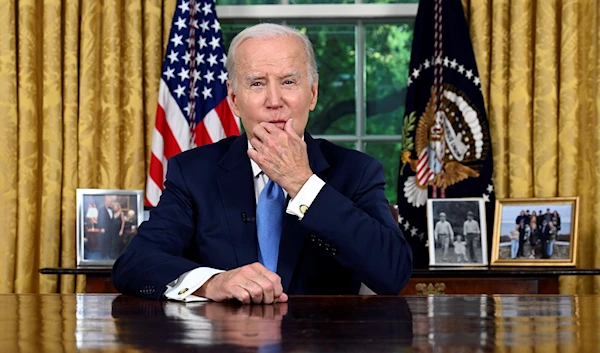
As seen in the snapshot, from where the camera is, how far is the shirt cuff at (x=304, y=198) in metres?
2.07

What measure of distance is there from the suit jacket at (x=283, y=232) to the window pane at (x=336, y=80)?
208cm

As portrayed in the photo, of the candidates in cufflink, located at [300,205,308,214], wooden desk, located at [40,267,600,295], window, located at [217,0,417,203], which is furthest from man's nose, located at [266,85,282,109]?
window, located at [217,0,417,203]

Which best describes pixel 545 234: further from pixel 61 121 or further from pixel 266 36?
pixel 61 121

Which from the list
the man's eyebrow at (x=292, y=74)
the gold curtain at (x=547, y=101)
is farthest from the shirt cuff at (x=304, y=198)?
the gold curtain at (x=547, y=101)

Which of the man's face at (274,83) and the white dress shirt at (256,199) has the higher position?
the man's face at (274,83)

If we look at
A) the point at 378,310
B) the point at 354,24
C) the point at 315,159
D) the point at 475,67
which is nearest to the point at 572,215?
the point at 475,67

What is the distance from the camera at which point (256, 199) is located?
2.34 m

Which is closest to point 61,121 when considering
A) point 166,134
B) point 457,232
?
point 166,134

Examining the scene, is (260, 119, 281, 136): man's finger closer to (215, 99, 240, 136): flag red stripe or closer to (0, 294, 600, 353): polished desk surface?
(0, 294, 600, 353): polished desk surface

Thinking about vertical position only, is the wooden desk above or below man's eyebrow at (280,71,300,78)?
below

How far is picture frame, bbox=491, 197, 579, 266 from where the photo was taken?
12.4 ft

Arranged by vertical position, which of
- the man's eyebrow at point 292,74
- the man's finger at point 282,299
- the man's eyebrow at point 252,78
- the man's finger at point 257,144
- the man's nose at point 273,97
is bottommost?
the man's finger at point 282,299

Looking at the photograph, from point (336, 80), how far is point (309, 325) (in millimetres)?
3307

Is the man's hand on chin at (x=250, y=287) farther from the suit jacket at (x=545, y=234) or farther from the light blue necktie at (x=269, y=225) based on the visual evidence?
the suit jacket at (x=545, y=234)
